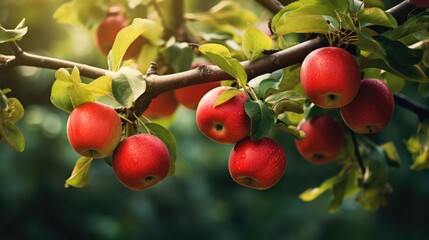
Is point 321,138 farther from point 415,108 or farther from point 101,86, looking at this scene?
point 101,86

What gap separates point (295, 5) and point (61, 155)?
7.80 ft

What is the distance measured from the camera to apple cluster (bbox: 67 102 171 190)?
2.57ft

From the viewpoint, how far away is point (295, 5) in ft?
2.51

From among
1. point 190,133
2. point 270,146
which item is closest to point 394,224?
→ point 190,133

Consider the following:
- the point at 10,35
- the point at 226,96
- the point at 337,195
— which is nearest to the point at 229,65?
the point at 226,96

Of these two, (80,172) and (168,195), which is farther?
(168,195)

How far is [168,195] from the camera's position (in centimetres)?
339

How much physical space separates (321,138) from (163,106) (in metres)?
0.27

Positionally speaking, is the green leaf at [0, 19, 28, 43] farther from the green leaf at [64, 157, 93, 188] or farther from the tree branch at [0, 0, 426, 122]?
the green leaf at [64, 157, 93, 188]

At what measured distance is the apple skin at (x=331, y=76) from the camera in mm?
736

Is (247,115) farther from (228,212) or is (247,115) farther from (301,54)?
(228,212)

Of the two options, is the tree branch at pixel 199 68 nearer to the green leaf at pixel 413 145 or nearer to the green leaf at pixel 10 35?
the green leaf at pixel 10 35

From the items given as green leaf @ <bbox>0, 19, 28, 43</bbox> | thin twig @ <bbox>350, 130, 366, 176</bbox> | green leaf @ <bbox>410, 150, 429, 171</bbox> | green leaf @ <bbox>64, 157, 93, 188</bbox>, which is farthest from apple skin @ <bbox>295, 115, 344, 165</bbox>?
green leaf @ <bbox>0, 19, 28, 43</bbox>

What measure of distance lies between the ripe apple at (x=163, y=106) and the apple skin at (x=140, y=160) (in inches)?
12.5
